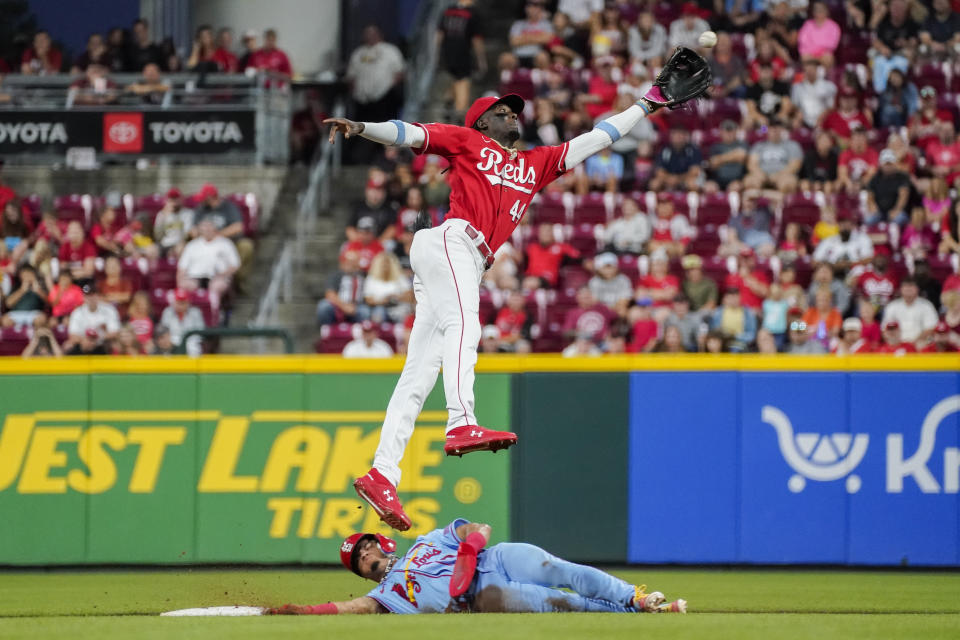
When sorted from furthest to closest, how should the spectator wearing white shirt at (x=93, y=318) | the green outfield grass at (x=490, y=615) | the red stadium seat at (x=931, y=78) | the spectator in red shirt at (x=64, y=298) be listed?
1. the red stadium seat at (x=931, y=78)
2. the spectator in red shirt at (x=64, y=298)
3. the spectator wearing white shirt at (x=93, y=318)
4. the green outfield grass at (x=490, y=615)

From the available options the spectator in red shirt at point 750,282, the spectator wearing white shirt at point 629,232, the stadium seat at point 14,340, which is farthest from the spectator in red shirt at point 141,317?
Answer: the spectator in red shirt at point 750,282

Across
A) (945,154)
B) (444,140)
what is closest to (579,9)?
(945,154)

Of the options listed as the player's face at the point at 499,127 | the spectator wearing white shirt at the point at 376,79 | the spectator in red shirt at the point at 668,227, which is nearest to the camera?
the player's face at the point at 499,127

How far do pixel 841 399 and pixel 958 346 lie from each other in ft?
6.65

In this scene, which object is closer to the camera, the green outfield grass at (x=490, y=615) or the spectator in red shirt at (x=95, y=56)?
the green outfield grass at (x=490, y=615)

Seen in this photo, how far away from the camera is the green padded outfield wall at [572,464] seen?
12172 millimetres

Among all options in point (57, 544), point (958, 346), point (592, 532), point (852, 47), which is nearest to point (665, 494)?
point (592, 532)

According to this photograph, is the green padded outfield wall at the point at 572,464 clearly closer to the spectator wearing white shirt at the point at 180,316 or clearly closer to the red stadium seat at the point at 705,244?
the red stadium seat at the point at 705,244

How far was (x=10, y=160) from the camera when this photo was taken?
1872 centimetres

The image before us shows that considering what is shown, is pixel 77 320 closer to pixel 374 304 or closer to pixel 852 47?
pixel 374 304

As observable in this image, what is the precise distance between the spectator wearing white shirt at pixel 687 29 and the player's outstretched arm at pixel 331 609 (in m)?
11.4

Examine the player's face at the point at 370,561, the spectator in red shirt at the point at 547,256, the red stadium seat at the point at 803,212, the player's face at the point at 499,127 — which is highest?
the red stadium seat at the point at 803,212

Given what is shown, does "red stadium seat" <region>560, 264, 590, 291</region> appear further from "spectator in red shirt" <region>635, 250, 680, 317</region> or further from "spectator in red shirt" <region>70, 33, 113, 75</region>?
"spectator in red shirt" <region>70, 33, 113, 75</region>

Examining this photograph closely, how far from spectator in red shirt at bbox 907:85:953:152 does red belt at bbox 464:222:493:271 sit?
30.4 feet
